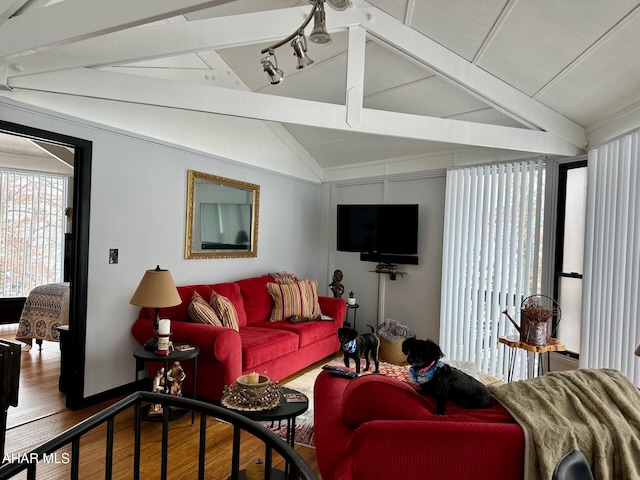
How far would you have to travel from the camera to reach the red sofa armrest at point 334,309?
4844mm

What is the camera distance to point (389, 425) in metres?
1.40

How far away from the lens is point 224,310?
146 inches

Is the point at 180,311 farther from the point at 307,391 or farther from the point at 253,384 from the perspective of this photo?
the point at 253,384

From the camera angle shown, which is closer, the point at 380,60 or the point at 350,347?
the point at 350,347

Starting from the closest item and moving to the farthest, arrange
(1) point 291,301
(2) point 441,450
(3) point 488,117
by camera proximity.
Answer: (2) point 441,450, (3) point 488,117, (1) point 291,301

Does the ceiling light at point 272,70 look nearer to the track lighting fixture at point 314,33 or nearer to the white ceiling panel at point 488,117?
the track lighting fixture at point 314,33

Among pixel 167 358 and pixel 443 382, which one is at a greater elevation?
pixel 443 382

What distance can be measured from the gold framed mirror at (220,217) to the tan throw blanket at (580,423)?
3.32m

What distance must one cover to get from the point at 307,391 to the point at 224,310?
1.06 m

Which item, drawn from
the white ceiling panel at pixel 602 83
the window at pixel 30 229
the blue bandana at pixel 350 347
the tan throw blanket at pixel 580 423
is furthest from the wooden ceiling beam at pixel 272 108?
the window at pixel 30 229

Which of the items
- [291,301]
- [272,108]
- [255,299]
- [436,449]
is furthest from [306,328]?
[436,449]

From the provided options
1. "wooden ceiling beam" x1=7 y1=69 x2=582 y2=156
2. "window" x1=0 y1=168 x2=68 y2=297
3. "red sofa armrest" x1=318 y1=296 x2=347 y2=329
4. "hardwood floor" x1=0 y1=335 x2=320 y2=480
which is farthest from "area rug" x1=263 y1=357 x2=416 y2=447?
"window" x1=0 y1=168 x2=68 y2=297

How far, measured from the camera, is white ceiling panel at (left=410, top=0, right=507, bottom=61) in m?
2.57

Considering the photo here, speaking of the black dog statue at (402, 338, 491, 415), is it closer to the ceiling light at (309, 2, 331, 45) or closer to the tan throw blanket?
the tan throw blanket
